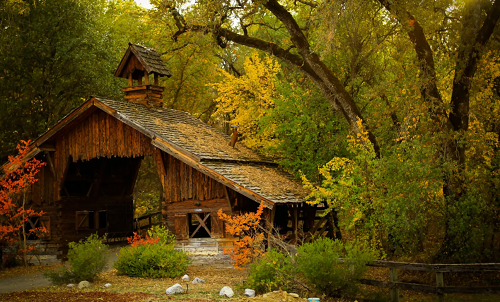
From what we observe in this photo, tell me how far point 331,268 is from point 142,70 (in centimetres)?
1338

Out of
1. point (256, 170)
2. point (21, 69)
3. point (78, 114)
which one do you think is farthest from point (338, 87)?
point (21, 69)

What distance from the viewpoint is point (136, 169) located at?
2525cm

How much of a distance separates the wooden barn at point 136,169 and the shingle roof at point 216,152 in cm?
7

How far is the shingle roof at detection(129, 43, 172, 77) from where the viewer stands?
21.2 meters

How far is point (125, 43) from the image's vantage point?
31922mm

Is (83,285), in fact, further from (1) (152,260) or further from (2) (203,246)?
(2) (203,246)

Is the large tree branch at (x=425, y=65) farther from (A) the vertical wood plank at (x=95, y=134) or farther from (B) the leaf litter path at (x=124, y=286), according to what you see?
(A) the vertical wood plank at (x=95, y=134)

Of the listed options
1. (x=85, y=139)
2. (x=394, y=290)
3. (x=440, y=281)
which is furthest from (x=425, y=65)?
(x=85, y=139)

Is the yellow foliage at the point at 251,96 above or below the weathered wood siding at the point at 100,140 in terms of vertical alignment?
above

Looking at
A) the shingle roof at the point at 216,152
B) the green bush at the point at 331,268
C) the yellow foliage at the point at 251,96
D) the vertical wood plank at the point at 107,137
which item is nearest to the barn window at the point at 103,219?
the vertical wood plank at the point at 107,137

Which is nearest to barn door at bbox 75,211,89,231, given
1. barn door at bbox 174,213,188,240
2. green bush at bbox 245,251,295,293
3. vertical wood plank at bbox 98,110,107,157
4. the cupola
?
vertical wood plank at bbox 98,110,107,157

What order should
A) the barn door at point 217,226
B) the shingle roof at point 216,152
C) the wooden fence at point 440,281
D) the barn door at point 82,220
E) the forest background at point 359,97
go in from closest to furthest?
the wooden fence at point 440,281 < the forest background at point 359,97 < the shingle roof at point 216,152 < the barn door at point 217,226 < the barn door at point 82,220

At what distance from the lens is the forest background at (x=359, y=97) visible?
46.0ft

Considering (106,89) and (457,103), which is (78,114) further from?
(457,103)
